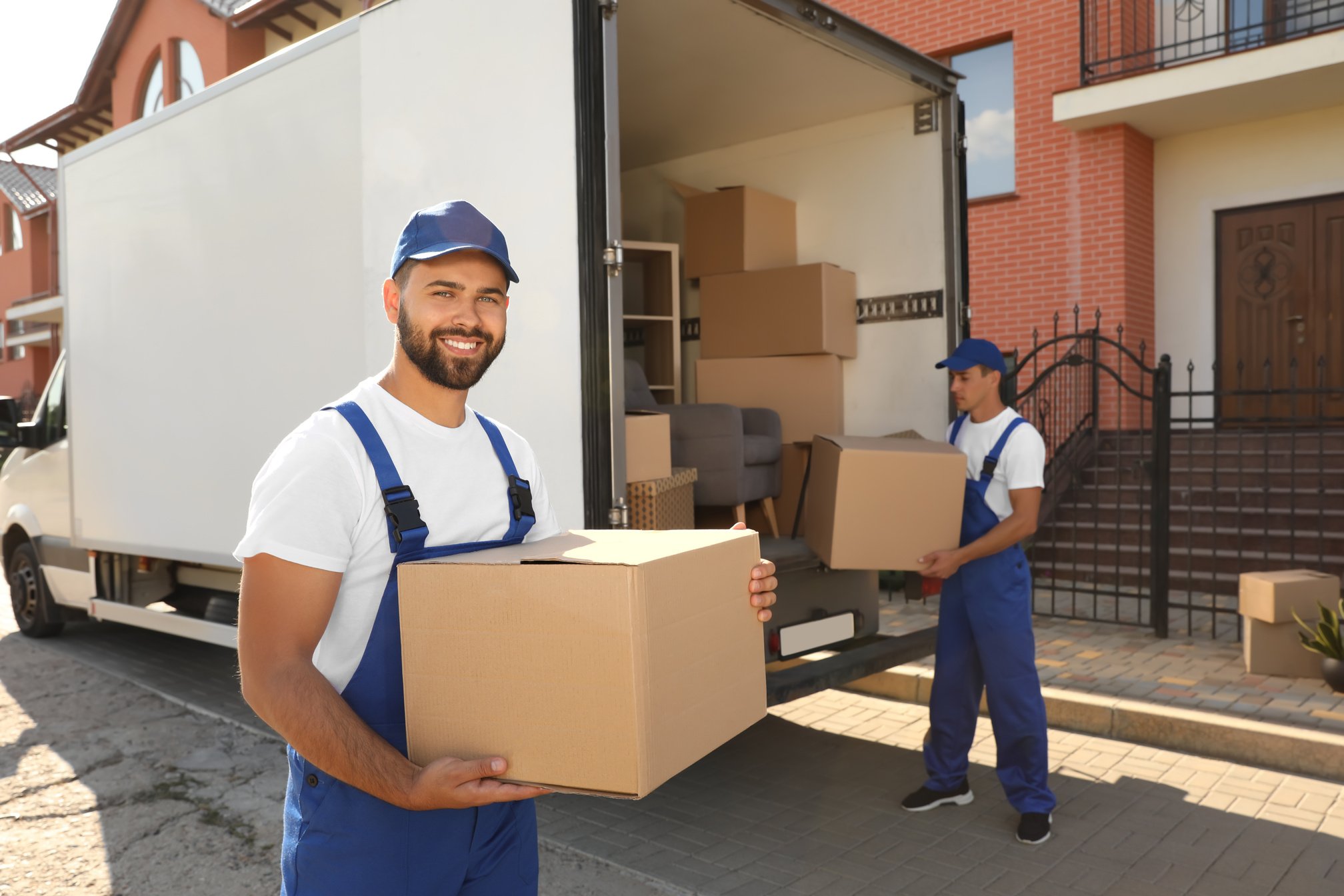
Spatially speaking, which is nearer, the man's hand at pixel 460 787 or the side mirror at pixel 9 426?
the man's hand at pixel 460 787

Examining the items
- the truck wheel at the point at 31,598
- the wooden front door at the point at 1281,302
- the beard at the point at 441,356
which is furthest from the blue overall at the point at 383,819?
the wooden front door at the point at 1281,302

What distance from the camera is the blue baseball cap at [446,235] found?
1766 millimetres

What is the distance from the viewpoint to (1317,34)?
977 centimetres

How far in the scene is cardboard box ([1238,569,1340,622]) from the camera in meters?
5.96

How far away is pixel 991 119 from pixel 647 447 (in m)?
10.2

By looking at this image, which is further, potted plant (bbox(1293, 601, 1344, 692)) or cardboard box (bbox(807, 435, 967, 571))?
potted plant (bbox(1293, 601, 1344, 692))

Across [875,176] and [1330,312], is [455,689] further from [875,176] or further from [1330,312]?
[1330,312]

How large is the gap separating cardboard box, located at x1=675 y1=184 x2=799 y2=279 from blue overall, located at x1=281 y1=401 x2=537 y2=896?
166 inches

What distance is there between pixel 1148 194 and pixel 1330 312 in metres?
2.30

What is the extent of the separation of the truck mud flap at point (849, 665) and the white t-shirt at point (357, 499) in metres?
2.23

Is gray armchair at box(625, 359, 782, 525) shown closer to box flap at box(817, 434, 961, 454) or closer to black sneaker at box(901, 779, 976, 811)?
box flap at box(817, 434, 961, 454)

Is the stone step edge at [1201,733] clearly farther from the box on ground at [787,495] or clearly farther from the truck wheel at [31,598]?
the truck wheel at [31,598]

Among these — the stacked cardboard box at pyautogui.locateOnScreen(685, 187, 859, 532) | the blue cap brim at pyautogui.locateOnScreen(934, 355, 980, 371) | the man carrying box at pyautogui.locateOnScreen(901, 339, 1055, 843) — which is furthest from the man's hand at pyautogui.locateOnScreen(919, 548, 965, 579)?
the stacked cardboard box at pyautogui.locateOnScreen(685, 187, 859, 532)

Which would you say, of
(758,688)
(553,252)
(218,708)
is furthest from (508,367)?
(218,708)
